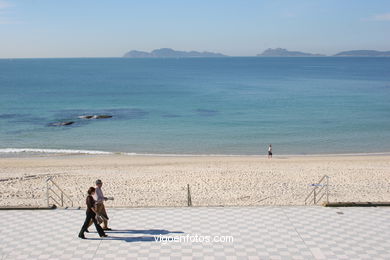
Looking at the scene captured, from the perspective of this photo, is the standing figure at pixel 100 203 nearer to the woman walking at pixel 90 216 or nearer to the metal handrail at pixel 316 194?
the woman walking at pixel 90 216

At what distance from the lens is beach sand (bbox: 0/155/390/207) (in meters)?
16.7

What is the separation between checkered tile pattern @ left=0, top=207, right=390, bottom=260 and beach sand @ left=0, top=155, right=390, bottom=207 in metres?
2.80

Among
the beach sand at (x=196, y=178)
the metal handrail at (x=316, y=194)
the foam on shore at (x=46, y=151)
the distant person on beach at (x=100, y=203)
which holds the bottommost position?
the foam on shore at (x=46, y=151)

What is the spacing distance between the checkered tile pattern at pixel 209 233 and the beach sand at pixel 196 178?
2802 mm

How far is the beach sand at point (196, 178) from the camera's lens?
16703 millimetres

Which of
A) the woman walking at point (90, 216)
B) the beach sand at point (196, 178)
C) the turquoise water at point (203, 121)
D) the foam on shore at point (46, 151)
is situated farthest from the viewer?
the turquoise water at point (203, 121)

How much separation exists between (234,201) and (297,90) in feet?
201

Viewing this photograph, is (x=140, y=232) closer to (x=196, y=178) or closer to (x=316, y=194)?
(x=316, y=194)

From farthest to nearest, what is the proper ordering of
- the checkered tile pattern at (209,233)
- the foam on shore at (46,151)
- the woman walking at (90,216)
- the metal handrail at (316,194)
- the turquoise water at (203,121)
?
1. the turquoise water at (203,121)
2. the foam on shore at (46,151)
3. the metal handrail at (316,194)
4. the woman walking at (90,216)
5. the checkered tile pattern at (209,233)

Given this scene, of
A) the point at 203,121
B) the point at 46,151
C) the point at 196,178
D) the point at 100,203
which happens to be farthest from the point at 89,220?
the point at 203,121

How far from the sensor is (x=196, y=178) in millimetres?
21375

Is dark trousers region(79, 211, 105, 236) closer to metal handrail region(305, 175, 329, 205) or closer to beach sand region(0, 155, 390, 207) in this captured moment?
beach sand region(0, 155, 390, 207)

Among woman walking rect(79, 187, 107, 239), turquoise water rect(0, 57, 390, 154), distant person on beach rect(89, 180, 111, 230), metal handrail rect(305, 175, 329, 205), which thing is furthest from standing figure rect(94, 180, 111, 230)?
turquoise water rect(0, 57, 390, 154)

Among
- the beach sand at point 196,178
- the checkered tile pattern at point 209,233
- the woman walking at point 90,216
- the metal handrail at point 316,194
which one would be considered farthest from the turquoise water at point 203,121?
the woman walking at point 90,216
